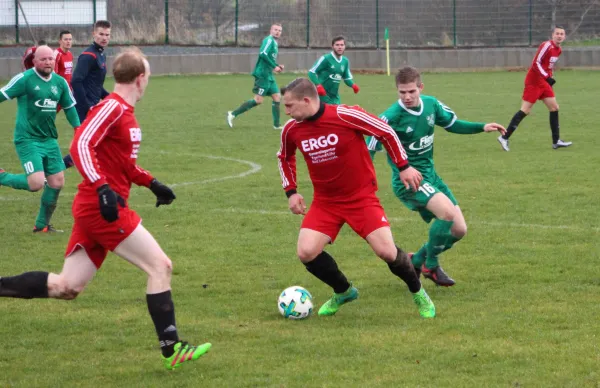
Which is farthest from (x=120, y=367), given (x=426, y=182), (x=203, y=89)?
(x=203, y=89)

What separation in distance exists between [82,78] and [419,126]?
6533 millimetres

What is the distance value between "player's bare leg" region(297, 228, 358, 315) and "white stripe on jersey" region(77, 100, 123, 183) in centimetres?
183

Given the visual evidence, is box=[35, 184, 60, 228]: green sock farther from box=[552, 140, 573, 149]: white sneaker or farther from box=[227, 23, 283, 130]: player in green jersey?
box=[227, 23, 283, 130]: player in green jersey

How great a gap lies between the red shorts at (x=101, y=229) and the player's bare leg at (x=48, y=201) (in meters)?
4.43

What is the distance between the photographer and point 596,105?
2264 centimetres

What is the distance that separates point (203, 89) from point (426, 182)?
72.3 ft

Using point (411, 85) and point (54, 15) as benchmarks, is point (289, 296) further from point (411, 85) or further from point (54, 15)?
point (54, 15)

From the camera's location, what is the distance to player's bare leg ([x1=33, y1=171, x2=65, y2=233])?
32.6 ft

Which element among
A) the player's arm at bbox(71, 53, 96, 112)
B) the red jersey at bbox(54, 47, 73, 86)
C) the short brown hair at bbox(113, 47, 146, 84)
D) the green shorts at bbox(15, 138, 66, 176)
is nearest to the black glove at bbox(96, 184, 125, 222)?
the short brown hair at bbox(113, 47, 146, 84)

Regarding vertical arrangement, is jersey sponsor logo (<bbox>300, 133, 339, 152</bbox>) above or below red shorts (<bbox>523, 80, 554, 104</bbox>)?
above

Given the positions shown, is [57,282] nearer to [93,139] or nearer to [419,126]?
[93,139]

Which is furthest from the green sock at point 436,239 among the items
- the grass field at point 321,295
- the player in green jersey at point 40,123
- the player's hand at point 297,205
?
the player in green jersey at point 40,123

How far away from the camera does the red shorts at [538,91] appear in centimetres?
1628

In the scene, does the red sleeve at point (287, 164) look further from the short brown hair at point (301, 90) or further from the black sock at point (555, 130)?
the black sock at point (555, 130)
